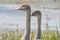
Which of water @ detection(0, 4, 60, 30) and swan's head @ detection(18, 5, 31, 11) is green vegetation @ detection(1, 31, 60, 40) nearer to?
water @ detection(0, 4, 60, 30)

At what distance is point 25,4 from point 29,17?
0.64ft

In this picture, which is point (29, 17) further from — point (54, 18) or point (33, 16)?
point (54, 18)

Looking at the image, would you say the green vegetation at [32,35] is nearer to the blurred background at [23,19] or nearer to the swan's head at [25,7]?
the blurred background at [23,19]

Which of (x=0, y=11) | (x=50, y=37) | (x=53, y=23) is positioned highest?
(x=0, y=11)

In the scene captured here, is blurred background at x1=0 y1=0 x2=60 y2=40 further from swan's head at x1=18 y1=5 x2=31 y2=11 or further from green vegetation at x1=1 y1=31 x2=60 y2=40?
swan's head at x1=18 y1=5 x2=31 y2=11

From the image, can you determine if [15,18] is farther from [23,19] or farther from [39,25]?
[39,25]

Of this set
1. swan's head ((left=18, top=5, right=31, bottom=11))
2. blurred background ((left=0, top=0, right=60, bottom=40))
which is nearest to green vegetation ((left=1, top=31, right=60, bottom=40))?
blurred background ((left=0, top=0, right=60, bottom=40))

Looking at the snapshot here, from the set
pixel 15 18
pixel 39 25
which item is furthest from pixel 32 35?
pixel 15 18

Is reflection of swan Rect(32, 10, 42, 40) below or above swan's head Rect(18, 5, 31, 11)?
below

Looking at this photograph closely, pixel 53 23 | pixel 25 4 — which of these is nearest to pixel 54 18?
pixel 53 23

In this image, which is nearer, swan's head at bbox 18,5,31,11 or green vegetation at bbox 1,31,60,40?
swan's head at bbox 18,5,31,11

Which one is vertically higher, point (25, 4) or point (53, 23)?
point (25, 4)

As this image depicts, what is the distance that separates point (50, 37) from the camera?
2.76m

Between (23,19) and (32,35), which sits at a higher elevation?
(23,19)
